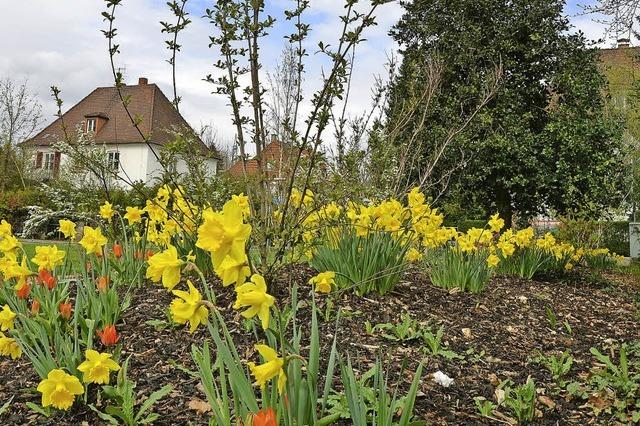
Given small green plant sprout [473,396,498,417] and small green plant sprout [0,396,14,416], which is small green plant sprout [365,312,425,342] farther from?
small green plant sprout [0,396,14,416]

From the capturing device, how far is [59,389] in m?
1.80

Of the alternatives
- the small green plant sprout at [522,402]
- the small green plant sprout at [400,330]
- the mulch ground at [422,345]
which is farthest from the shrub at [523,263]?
the small green plant sprout at [522,402]

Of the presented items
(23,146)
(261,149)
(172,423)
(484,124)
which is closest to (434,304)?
(261,149)

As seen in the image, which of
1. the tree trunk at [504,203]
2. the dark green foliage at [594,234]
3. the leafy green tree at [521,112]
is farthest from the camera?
the tree trunk at [504,203]

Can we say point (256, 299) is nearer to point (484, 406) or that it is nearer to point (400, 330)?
point (484, 406)

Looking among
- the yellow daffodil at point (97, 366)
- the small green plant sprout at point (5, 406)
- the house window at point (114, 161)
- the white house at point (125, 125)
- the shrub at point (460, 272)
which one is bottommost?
the small green plant sprout at point (5, 406)

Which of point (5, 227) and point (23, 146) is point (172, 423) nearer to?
point (5, 227)

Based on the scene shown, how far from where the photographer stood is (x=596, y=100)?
10.9 meters

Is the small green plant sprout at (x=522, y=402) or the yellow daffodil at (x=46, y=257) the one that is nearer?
the small green plant sprout at (x=522, y=402)

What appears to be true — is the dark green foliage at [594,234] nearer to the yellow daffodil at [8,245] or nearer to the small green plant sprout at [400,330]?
the small green plant sprout at [400,330]

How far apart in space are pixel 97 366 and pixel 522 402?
1599 mm

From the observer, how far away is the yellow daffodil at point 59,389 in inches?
71.0

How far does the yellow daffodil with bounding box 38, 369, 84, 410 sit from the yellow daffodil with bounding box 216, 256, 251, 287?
0.95 metres

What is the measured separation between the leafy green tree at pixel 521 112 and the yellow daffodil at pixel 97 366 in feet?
28.7
